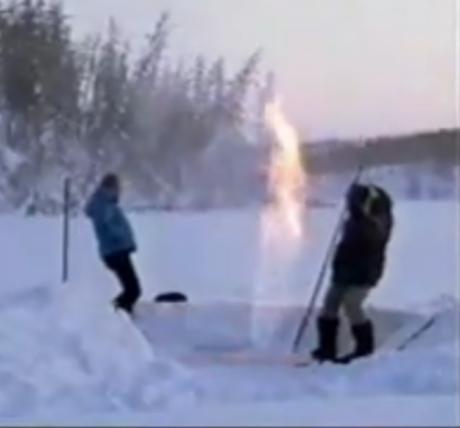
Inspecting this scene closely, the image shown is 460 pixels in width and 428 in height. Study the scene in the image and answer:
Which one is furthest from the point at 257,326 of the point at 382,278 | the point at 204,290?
the point at 382,278

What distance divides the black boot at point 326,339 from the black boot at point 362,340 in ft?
0.17

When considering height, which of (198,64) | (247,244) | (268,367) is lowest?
(268,367)

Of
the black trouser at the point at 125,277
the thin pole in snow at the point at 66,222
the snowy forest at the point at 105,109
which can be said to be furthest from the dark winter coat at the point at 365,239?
the thin pole in snow at the point at 66,222

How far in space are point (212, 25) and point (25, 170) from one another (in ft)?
2.02

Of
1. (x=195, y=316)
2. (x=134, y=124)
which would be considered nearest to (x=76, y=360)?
(x=195, y=316)

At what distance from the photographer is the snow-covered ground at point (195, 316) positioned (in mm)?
3205

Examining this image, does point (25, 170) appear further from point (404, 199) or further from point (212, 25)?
point (404, 199)

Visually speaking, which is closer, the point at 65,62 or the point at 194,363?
the point at 194,363

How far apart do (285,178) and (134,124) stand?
1.41ft

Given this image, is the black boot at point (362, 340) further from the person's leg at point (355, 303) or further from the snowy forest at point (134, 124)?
the snowy forest at point (134, 124)

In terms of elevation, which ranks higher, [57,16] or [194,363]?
[57,16]

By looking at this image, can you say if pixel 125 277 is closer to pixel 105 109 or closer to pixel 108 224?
pixel 108 224

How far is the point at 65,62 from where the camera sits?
3893 mm

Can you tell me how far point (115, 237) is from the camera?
385 centimetres
